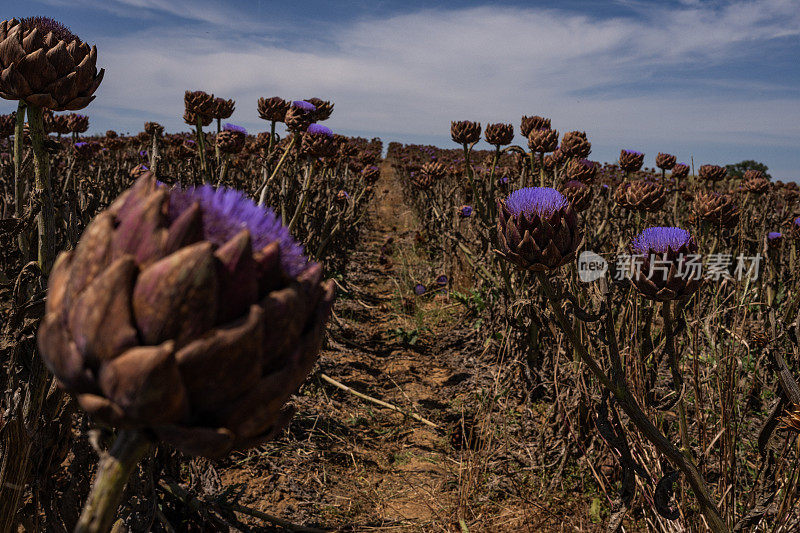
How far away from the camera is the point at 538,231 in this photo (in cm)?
170

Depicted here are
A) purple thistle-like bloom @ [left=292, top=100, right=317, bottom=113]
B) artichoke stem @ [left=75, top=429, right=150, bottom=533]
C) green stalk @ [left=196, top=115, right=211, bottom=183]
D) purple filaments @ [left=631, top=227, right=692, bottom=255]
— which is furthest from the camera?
purple thistle-like bloom @ [left=292, top=100, right=317, bottom=113]

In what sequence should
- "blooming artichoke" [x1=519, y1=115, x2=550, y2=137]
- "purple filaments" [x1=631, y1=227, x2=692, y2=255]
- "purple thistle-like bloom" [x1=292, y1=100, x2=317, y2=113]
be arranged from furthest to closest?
"blooming artichoke" [x1=519, y1=115, x2=550, y2=137], "purple thistle-like bloom" [x1=292, y1=100, x2=317, y2=113], "purple filaments" [x1=631, y1=227, x2=692, y2=255]

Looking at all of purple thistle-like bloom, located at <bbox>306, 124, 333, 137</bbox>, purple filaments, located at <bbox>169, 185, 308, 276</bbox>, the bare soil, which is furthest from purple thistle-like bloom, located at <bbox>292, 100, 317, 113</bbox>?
purple filaments, located at <bbox>169, 185, 308, 276</bbox>

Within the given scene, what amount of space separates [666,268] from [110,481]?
63.7 inches

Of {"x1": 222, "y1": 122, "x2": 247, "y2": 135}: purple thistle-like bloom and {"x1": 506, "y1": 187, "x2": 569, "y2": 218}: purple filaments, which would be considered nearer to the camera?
{"x1": 506, "y1": 187, "x2": 569, "y2": 218}: purple filaments

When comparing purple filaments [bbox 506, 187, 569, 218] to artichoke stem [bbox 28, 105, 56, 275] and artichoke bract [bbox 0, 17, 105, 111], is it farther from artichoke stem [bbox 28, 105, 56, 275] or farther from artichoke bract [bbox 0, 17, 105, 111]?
artichoke bract [bbox 0, 17, 105, 111]

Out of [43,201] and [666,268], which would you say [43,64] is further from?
[666,268]

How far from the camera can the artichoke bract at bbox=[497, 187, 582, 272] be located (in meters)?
1.69

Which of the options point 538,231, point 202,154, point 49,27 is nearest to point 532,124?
point 202,154

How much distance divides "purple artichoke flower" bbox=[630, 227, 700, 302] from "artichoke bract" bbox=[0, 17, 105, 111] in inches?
77.6

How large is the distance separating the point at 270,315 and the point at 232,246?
0.33 ft

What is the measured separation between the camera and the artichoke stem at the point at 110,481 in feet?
2.13

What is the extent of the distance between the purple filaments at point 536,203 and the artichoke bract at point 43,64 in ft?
5.02

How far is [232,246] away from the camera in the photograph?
0.68 metres
